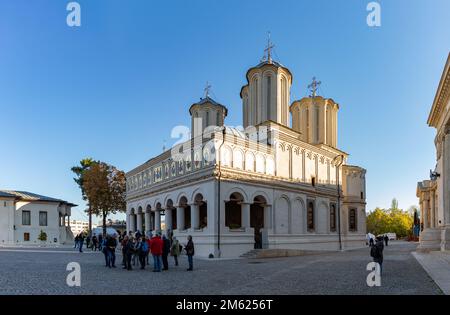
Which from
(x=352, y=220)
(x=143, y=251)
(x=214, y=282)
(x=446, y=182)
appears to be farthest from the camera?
(x=352, y=220)

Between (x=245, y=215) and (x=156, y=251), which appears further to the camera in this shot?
(x=245, y=215)

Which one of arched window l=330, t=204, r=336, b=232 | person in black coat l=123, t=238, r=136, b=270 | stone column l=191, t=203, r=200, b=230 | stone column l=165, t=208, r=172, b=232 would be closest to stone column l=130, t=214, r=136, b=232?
stone column l=165, t=208, r=172, b=232

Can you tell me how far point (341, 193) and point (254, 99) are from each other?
43.5ft

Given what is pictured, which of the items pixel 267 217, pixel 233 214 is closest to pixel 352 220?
pixel 267 217

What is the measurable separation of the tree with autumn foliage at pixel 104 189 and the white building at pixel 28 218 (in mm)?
6348

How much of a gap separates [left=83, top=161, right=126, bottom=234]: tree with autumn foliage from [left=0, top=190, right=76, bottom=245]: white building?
6.35 meters

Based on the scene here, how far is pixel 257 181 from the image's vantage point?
29766 mm

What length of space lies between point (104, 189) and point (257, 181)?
25.9 meters

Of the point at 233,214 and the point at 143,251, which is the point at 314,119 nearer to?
the point at 233,214

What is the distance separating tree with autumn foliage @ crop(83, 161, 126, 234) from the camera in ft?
162

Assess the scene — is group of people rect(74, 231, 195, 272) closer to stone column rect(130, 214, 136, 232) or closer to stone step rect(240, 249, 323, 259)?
stone step rect(240, 249, 323, 259)

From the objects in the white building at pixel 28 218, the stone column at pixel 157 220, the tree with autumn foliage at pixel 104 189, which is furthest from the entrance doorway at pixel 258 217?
the white building at pixel 28 218
